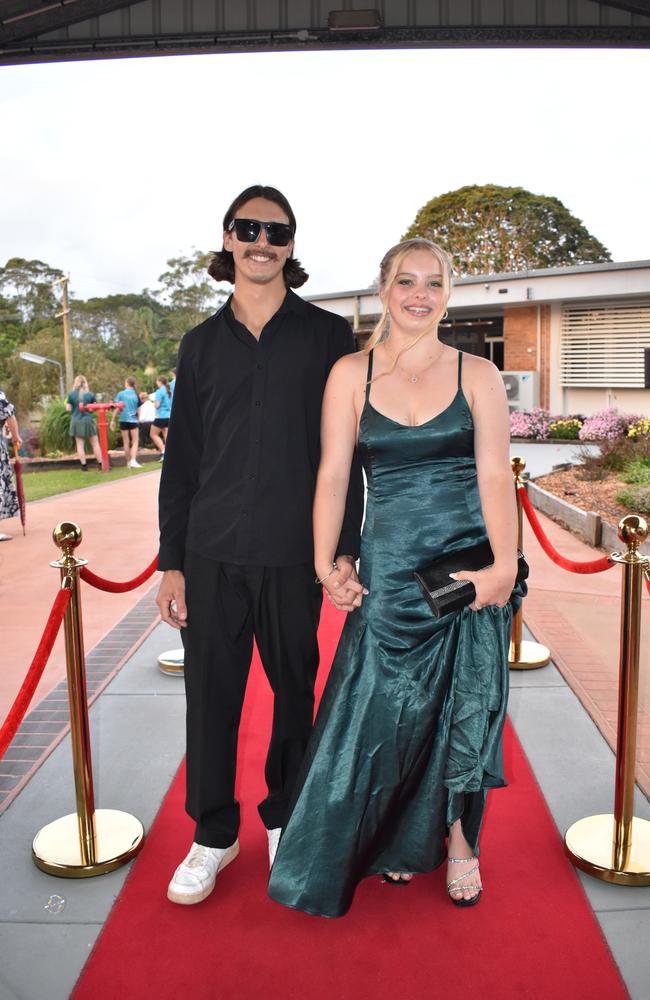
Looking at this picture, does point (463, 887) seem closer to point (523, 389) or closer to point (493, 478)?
point (493, 478)

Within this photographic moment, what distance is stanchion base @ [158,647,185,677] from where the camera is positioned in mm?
4680

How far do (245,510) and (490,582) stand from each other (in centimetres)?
72

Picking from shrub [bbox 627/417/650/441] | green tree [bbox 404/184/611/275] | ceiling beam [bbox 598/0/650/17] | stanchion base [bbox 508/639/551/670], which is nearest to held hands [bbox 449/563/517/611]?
stanchion base [bbox 508/639/551/670]

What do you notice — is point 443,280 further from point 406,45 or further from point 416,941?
point 406,45

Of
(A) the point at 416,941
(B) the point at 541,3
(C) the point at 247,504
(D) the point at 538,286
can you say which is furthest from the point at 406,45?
(D) the point at 538,286

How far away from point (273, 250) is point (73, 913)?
6.76ft

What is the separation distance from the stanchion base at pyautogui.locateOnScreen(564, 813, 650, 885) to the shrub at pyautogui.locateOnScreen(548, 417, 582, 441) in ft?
54.3

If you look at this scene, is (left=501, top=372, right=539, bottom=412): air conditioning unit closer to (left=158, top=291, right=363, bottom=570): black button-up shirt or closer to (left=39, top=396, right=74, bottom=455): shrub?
(left=39, top=396, right=74, bottom=455): shrub

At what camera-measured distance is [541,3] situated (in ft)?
22.5

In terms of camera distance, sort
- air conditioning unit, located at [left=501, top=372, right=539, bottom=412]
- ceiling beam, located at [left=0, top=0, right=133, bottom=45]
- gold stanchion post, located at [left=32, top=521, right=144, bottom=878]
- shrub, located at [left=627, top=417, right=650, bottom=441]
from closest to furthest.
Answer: gold stanchion post, located at [left=32, top=521, right=144, bottom=878]
ceiling beam, located at [left=0, top=0, right=133, bottom=45]
shrub, located at [left=627, top=417, right=650, bottom=441]
air conditioning unit, located at [left=501, top=372, right=539, bottom=412]

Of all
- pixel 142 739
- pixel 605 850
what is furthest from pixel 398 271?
pixel 142 739

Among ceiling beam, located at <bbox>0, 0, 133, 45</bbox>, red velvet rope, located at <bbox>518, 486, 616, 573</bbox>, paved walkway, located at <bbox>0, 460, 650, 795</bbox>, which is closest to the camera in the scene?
red velvet rope, located at <bbox>518, 486, 616, 573</bbox>

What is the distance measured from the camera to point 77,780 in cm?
280

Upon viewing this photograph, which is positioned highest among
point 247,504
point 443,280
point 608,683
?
point 443,280
